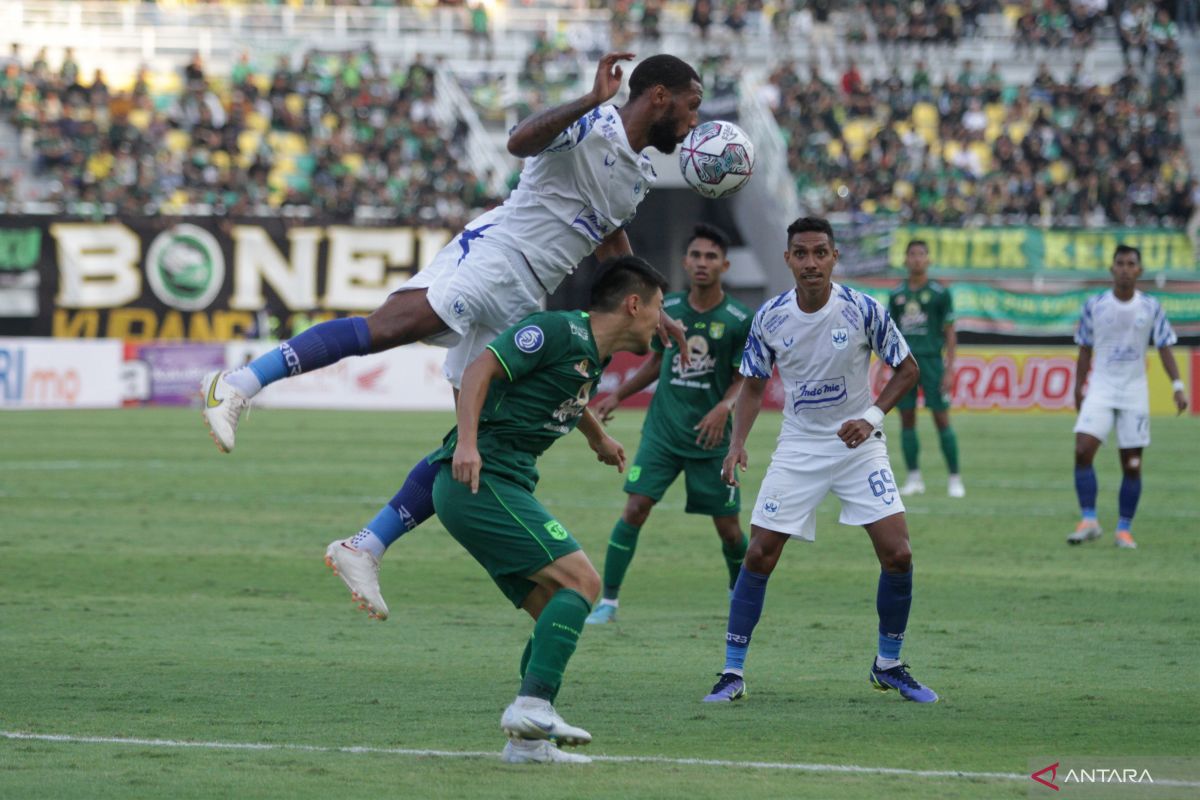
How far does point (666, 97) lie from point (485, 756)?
318 centimetres

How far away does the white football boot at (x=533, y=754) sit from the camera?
6.29 metres

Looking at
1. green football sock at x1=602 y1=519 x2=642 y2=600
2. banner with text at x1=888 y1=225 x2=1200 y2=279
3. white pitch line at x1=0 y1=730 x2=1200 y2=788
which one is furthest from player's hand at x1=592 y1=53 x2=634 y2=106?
banner with text at x1=888 y1=225 x2=1200 y2=279

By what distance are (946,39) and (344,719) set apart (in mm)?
39384

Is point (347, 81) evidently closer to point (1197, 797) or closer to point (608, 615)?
point (608, 615)

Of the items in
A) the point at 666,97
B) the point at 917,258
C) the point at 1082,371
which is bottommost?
the point at 1082,371

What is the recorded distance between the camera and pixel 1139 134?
4169 cm

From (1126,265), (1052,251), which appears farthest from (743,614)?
(1052,251)

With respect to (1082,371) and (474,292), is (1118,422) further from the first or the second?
(474,292)

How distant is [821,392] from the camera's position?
8.20 m

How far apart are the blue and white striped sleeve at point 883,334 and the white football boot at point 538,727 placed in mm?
2734

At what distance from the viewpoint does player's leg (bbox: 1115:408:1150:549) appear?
1444cm

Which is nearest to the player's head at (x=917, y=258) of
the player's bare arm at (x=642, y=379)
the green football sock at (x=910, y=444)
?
the green football sock at (x=910, y=444)

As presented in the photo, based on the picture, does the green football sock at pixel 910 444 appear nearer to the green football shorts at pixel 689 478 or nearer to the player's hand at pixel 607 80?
the green football shorts at pixel 689 478

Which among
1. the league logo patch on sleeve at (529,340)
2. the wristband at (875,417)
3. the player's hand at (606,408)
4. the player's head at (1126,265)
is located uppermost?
the league logo patch on sleeve at (529,340)
